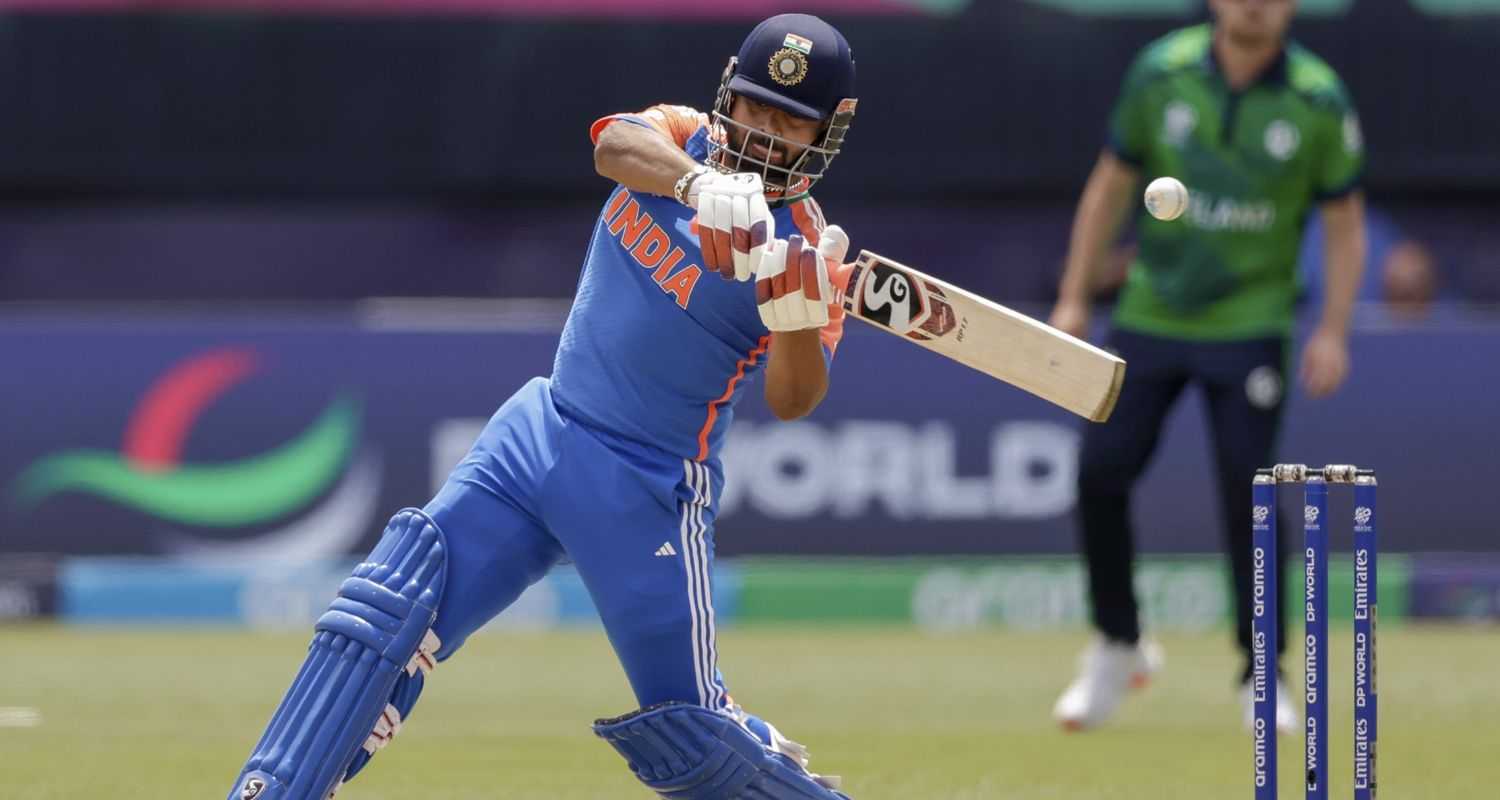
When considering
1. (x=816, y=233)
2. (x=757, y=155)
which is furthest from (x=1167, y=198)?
(x=757, y=155)

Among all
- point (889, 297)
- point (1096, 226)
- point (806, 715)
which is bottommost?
point (806, 715)

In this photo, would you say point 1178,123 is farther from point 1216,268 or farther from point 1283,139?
point 1216,268

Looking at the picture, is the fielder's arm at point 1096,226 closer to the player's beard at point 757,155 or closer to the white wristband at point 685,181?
the player's beard at point 757,155

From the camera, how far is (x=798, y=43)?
3.86 metres

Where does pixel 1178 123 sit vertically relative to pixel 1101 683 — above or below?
above

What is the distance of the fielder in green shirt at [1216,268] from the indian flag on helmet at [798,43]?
7.89 feet

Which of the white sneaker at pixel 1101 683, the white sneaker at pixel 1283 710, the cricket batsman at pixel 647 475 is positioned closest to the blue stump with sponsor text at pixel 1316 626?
the cricket batsman at pixel 647 475

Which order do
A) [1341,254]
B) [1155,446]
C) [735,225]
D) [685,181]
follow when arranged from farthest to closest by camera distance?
[1341,254] → [1155,446] → [685,181] → [735,225]

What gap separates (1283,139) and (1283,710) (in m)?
1.46

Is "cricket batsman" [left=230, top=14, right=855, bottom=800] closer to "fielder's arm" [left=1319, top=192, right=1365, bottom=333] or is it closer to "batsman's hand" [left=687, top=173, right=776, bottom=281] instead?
"batsman's hand" [left=687, top=173, right=776, bottom=281]

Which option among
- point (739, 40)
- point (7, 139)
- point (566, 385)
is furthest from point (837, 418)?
point (566, 385)

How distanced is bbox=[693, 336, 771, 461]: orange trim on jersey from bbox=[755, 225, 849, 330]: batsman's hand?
0.40 metres

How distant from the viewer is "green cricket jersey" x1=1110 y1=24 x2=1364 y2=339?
20.9ft

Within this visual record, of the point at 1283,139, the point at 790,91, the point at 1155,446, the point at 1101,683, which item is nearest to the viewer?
the point at 790,91
